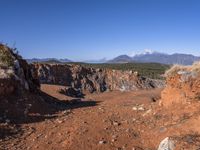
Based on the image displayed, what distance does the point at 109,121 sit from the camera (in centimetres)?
1191

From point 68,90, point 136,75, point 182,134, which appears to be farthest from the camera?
point 136,75

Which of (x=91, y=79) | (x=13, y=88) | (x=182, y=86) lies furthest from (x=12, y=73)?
(x=91, y=79)

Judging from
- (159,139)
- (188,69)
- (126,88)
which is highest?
(188,69)

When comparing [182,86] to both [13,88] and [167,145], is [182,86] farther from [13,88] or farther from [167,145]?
[13,88]

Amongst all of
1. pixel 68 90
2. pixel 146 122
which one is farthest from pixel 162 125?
pixel 68 90

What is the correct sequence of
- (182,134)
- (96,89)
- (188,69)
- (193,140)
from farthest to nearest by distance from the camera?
1. (96,89)
2. (188,69)
3. (182,134)
4. (193,140)

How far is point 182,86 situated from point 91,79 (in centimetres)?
3176

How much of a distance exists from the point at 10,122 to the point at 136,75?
34455mm

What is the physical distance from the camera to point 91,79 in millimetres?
43500

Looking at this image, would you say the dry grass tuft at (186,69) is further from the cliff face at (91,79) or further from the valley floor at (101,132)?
the cliff face at (91,79)

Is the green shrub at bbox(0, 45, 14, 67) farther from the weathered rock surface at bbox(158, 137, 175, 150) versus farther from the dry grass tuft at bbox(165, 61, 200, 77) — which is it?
the weathered rock surface at bbox(158, 137, 175, 150)

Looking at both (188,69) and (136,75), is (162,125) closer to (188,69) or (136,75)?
(188,69)

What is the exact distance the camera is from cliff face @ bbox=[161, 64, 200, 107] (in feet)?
37.6

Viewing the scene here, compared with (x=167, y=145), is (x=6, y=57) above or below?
above
